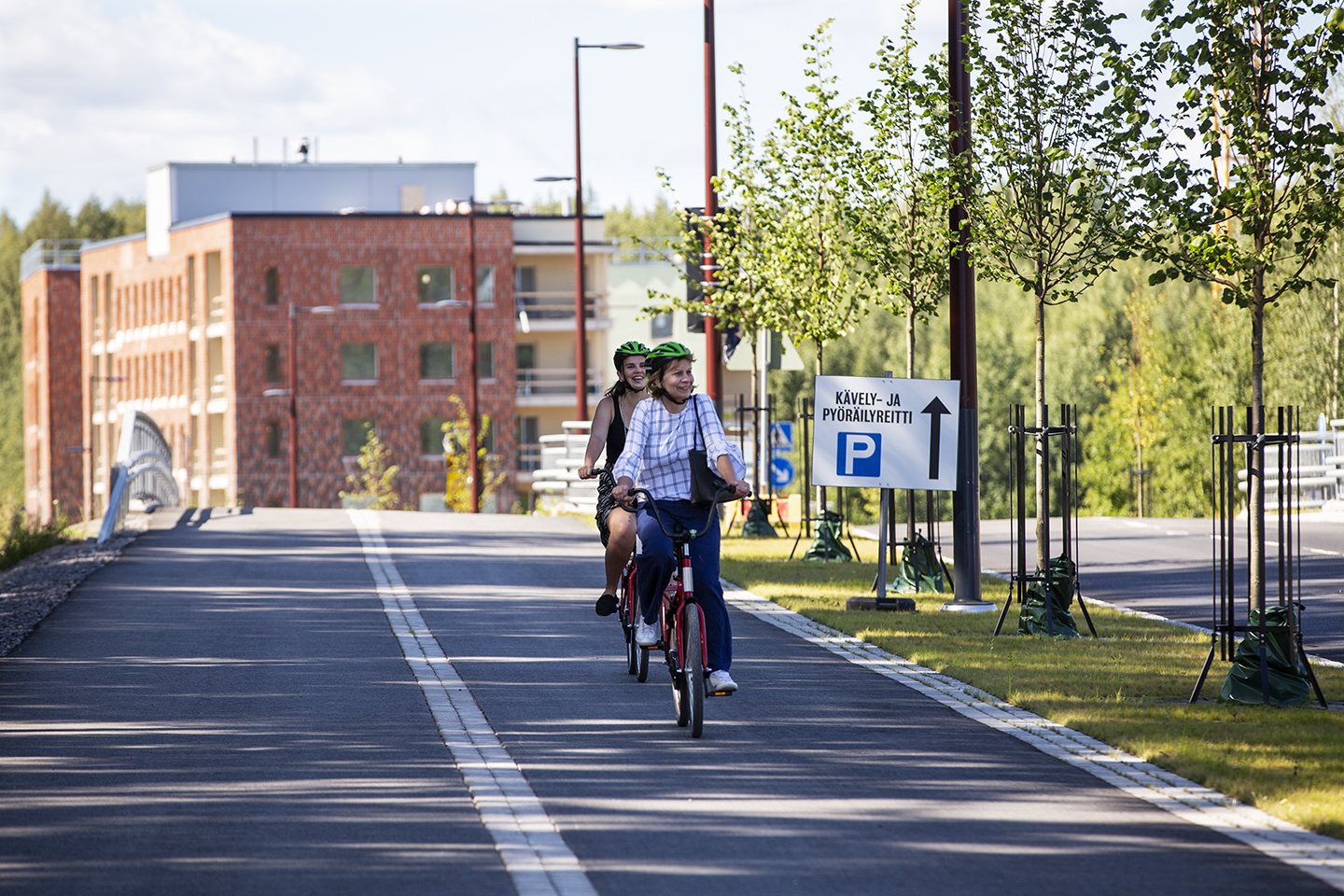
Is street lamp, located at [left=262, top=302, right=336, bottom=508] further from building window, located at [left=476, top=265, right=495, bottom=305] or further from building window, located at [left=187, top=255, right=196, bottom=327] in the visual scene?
building window, located at [left=476, top=265, right=495, bottom=305]

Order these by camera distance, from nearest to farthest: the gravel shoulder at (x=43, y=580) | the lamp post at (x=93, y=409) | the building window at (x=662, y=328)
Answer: the gravel shoulder at (x=43, y=580) < the lamp post at (x=93, y=409) < the building window at (x=662, y=328)

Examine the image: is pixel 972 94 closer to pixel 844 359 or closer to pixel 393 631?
pixel 393 631

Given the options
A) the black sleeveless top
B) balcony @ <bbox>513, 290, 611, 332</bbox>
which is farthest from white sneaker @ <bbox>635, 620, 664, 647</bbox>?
balcony @ <bbox>513, 290, 611, 332</bbox>

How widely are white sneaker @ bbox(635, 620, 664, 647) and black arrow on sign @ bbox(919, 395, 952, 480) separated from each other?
5062 mm

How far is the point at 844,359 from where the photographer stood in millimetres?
92625

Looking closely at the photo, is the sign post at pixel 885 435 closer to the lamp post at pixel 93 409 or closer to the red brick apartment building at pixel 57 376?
the lamp post at pixel 93 409

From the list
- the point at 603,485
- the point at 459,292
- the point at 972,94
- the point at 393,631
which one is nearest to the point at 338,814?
the point at 603,485

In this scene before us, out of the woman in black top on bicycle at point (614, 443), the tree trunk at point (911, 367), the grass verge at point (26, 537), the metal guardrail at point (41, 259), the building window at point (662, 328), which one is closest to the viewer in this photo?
the woman in black top on bicycle at point (614, 443)

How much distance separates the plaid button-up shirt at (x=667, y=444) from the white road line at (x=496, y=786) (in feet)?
4.92

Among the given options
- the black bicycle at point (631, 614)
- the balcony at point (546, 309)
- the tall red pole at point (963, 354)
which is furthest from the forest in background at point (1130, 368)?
the black bicycle at point (631, 614)

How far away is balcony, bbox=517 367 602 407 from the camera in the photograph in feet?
245

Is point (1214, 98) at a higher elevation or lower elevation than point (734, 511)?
higher

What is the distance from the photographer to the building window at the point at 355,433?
236ft

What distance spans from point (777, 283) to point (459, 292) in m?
52.3
